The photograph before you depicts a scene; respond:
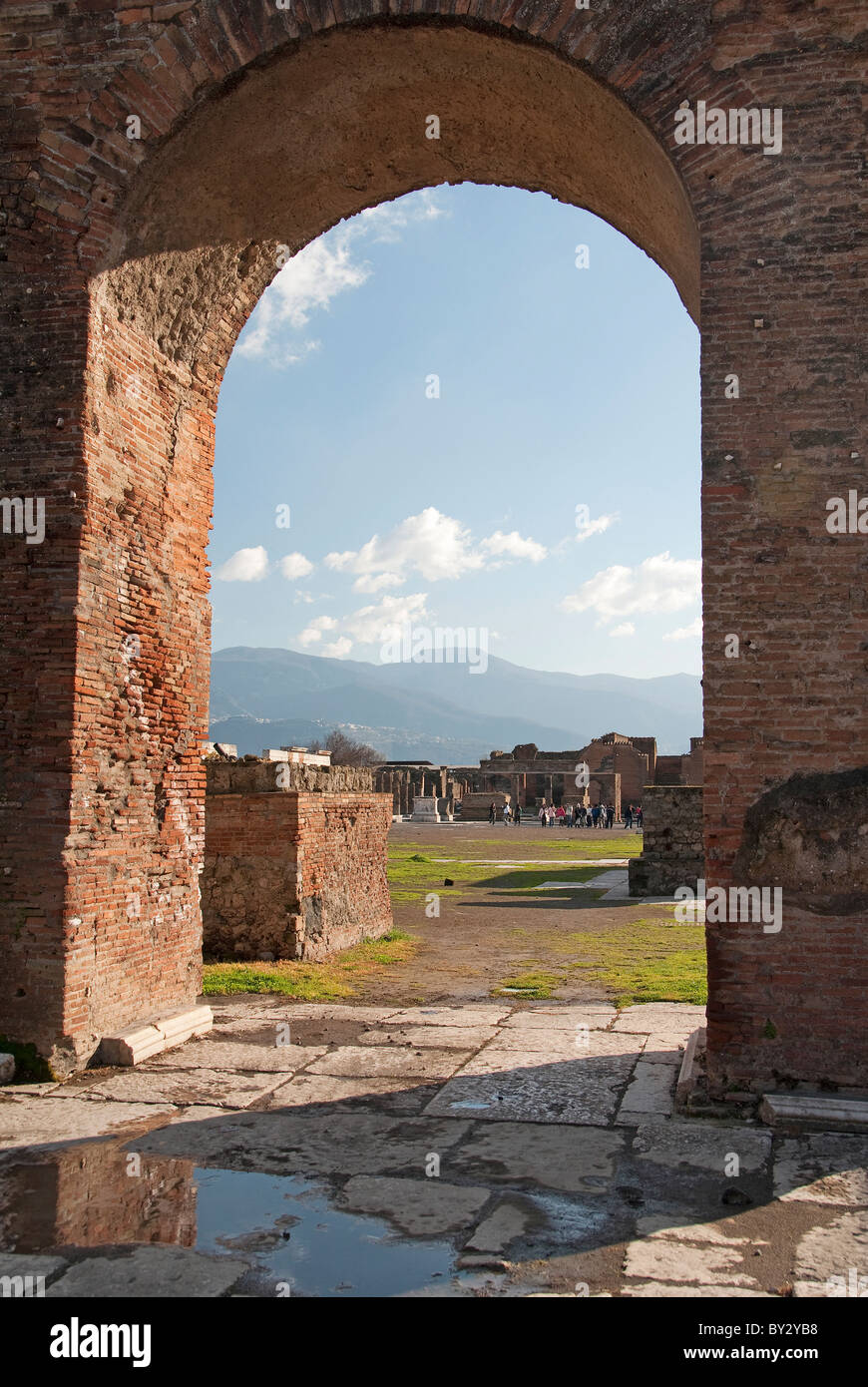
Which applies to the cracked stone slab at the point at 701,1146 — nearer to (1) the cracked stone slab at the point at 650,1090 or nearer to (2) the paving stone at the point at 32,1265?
(1) the cracked stone slab at the point at 650,1090

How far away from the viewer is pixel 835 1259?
370 cm

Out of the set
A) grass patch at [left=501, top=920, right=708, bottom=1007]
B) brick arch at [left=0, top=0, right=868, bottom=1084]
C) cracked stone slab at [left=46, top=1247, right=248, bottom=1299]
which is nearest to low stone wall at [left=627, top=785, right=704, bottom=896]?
grass patch at [left=501, top=920, right=708, bottom=1007]

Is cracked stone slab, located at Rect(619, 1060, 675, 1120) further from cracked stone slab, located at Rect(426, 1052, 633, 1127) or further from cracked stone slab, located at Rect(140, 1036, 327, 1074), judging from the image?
cracked stone slab, located at Rect(140, 1036, 327, 1074)

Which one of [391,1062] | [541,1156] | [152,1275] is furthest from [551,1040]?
[152,1275]

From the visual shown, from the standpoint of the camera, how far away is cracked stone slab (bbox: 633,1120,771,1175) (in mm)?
4660

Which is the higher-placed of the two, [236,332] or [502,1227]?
[236,332]

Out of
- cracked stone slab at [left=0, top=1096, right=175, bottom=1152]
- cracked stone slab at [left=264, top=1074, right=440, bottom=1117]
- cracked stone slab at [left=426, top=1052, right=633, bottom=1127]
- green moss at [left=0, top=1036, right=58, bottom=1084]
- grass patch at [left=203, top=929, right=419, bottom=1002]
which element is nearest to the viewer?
cracked stone slab at [left=0, top=1096, right=175, bottom=1152]

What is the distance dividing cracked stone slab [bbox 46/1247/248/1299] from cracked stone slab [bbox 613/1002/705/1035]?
13.9ft

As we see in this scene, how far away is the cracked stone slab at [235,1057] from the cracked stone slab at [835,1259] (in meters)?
3.33

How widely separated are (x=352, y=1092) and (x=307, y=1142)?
0.85m

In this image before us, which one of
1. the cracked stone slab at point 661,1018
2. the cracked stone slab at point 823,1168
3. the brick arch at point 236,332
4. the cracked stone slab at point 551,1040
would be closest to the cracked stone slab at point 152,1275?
the cracked stone slab at point 823,1168

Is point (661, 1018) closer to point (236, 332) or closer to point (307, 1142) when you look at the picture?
point (307, 1142)

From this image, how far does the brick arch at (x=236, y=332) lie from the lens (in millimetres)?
5508
